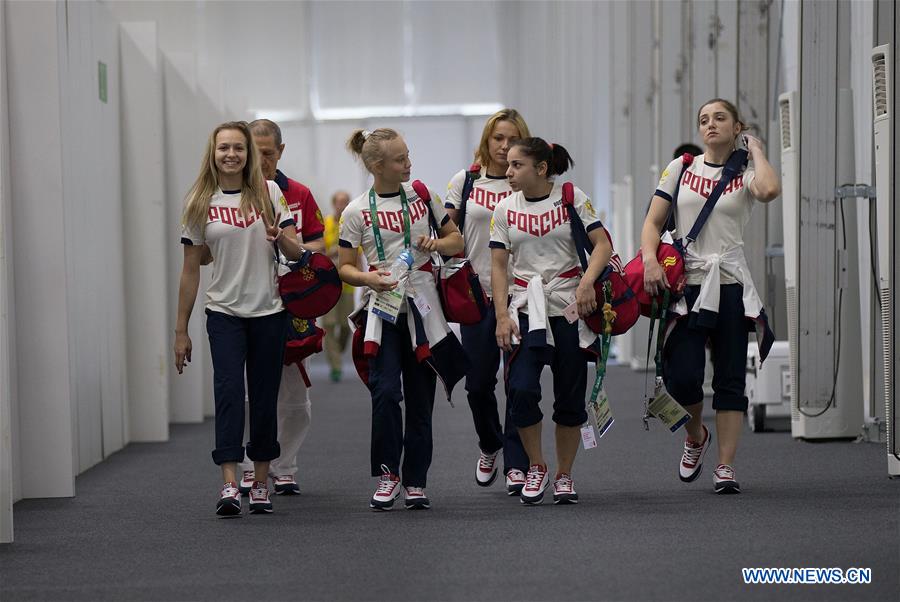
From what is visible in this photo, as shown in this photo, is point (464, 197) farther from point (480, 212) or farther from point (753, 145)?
point (753, 145)

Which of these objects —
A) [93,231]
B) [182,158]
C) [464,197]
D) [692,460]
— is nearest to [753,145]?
[464,197]

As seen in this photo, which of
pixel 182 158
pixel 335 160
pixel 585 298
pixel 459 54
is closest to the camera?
pixel 585 298

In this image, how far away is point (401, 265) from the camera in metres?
5.13

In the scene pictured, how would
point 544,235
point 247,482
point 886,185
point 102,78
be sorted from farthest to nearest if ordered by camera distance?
point 102,78 → point 247,482 → point 886,185 → point 544,235

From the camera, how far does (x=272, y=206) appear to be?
525 cm

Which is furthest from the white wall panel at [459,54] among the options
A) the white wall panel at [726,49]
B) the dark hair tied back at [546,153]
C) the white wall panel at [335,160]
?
the dark hair tied back at [546,153]

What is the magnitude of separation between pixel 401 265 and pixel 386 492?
871mm

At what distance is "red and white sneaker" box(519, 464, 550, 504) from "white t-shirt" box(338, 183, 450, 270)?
2.93ft

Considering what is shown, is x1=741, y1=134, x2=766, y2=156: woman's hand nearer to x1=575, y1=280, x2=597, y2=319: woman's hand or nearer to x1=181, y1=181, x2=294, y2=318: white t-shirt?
x1=575, y1=280, x2=597, y2=319: woman's hand

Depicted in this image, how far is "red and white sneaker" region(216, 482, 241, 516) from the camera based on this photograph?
517cm

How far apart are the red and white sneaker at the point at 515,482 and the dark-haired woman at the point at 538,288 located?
0.32 meters

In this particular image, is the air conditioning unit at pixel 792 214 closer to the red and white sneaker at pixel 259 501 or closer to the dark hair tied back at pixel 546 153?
the dark hair tied back at pixel 546 153

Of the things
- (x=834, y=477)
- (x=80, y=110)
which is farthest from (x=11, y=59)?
(x=834, y=477)

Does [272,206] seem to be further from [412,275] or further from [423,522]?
[423,522]
